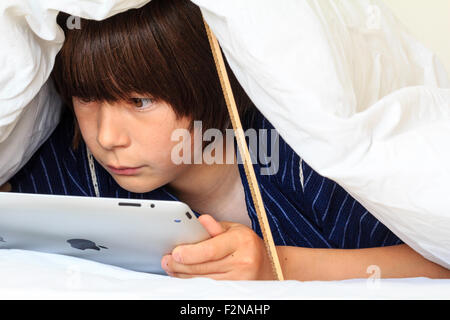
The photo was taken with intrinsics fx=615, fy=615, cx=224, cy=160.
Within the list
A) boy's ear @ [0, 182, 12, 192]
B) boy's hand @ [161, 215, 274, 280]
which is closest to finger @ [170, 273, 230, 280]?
boy's hand @ [161, 215, 274, 280]

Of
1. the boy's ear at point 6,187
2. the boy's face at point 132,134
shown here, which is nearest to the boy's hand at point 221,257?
the boy's face at point 132,134

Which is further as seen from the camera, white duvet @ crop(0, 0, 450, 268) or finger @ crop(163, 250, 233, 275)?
finger @ crop(163, 250, 233, 275)

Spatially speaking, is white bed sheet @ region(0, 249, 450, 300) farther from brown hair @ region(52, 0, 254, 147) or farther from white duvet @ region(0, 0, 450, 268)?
brown hair @ region(52, 0, 254, 147)

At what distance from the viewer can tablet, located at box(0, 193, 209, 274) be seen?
0.58 meters

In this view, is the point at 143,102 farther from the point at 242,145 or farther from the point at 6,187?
the point at 6,187

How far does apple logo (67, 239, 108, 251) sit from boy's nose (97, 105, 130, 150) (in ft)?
0.40

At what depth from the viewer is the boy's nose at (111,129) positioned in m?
0.73

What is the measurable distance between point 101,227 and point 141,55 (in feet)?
0.70

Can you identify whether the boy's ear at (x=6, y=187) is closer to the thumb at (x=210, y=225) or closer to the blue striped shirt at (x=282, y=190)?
the blue striped shirt at (x=282, y=190)

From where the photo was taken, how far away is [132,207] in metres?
0.58

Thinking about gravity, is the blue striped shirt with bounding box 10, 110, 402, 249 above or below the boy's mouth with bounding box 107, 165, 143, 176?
below

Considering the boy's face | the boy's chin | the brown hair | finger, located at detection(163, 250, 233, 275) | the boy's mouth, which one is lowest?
finger, located at detection(163, 250, 233, 275)
